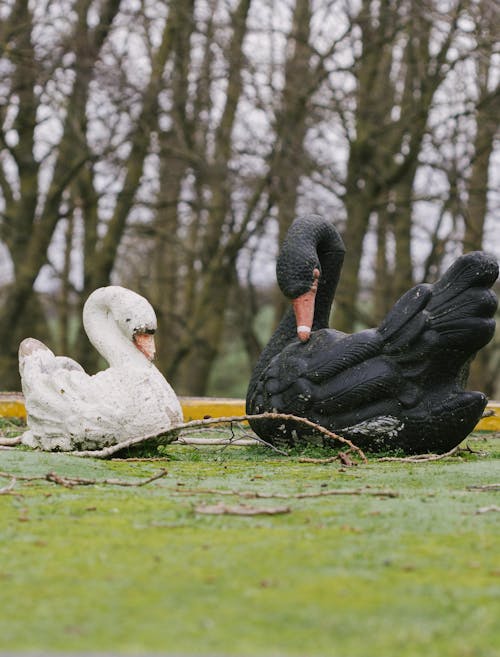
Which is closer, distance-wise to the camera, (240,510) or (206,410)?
(240,510)

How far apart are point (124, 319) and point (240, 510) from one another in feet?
9.91

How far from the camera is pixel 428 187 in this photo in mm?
21094

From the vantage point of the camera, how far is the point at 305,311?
27.2ft

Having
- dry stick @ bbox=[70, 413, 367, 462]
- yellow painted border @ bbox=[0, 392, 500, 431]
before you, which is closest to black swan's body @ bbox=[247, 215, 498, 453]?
dry stick @ bbox=[70, 413, 367, 462]

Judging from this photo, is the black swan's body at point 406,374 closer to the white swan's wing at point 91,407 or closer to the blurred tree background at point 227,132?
the white swan's wing at point 91,407

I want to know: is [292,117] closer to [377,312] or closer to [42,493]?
[377,312]

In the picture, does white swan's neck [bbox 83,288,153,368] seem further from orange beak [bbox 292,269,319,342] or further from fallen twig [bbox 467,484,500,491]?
fallen twig [bbox 467,484,500,491]

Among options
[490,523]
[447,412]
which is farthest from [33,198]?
[490,523]

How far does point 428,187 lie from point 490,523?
17132 millimetres

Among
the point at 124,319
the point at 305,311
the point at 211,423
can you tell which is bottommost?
the point at 211,423

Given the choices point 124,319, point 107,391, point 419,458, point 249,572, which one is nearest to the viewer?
point 249,572

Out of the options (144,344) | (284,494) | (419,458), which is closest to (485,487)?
(284,494)

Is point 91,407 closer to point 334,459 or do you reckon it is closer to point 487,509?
point 334,459

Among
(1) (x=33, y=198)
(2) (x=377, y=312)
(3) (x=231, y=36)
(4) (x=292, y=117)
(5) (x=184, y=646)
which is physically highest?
(3) (x=231, y=36)
